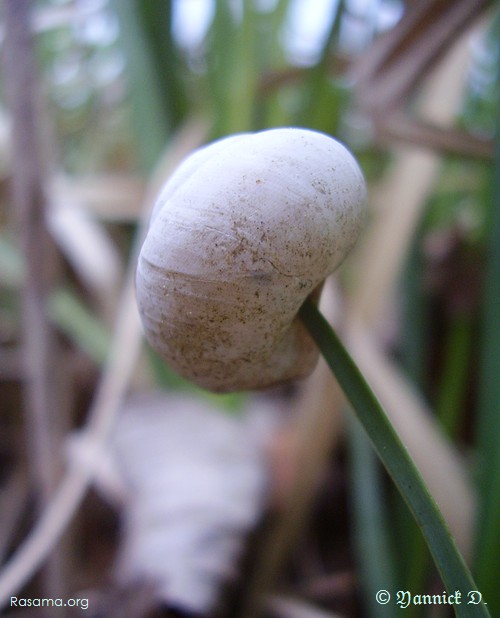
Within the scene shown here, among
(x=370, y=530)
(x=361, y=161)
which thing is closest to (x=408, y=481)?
(x=370, y=530)

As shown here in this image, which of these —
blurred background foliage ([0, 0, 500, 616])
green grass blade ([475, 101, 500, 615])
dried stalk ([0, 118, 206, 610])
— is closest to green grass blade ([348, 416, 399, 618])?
blurred background foliage ([0, 0, 500, 616])

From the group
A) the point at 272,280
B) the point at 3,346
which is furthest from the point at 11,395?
the point at 272,280

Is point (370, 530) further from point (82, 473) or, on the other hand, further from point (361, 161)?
point (361, 161)

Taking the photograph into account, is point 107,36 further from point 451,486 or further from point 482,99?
Result: point 451,486

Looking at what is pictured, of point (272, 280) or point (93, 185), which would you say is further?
point (93, 185)

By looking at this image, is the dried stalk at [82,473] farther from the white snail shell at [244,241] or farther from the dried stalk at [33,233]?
the white snail shell at [244,241]

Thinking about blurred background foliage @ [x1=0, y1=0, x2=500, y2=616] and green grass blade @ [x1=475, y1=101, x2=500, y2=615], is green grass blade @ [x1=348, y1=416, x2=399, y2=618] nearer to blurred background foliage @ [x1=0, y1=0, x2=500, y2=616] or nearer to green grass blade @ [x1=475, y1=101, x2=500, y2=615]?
blurred background foliage @ [x1=0, y1=0, x2=500, y2=616]
